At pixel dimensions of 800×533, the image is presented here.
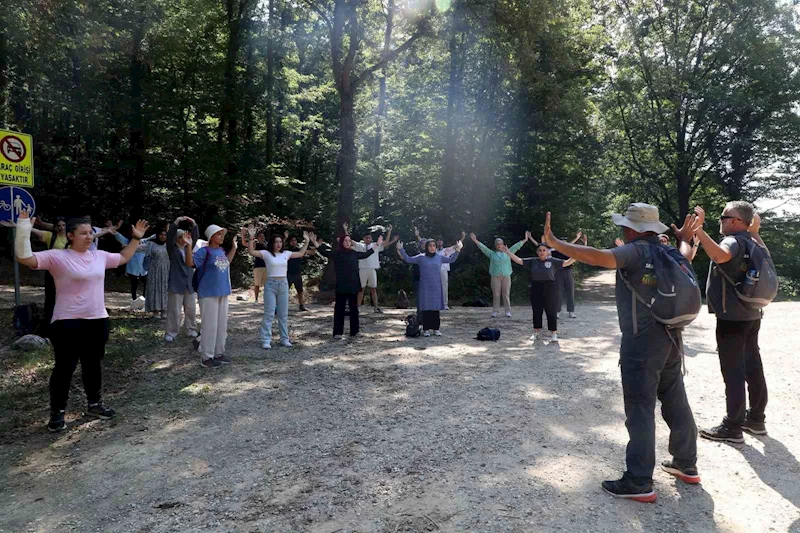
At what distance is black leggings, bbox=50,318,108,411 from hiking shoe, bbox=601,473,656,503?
4966 millimetres

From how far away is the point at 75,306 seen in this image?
556cm

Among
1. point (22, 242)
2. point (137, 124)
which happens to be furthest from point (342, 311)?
point (137, 124)

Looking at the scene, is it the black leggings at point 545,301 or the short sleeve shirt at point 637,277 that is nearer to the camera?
the short sleeve shirt at point 637,277

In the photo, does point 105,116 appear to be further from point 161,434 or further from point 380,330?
point 161,434

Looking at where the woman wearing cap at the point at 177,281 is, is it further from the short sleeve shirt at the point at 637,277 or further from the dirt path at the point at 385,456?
the short sleeve shirt at the point at 637,277

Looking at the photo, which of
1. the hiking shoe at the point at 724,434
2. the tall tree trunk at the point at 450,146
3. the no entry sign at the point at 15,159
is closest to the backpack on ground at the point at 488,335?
the hiking shoe at the point at 724,434

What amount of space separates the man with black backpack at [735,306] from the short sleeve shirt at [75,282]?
5.75 m

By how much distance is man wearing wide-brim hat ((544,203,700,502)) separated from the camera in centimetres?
393

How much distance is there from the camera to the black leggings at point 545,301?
9.97m

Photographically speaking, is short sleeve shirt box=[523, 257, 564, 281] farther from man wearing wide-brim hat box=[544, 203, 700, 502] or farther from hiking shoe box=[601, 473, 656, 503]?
hiking shoe box=[601, 473, 656, 503]

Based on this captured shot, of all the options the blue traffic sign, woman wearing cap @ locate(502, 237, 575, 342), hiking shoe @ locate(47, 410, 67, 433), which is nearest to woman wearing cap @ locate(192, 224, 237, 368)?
hiking shoe @ locate(47, 410, 67, 433)

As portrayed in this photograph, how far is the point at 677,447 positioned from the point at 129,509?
4014mm

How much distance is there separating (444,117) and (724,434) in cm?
2123

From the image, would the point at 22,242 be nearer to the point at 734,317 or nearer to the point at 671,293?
the point at 671,293
